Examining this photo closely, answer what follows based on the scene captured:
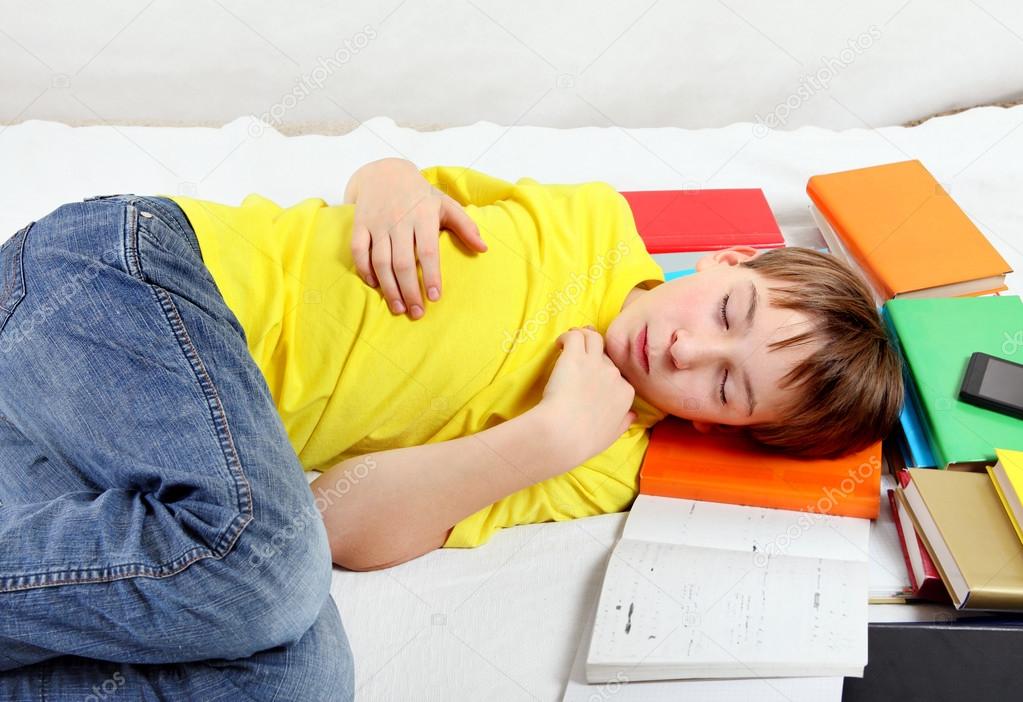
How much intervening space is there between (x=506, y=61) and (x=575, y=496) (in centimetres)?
117

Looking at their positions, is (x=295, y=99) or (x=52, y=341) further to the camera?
(x=295, y=99)

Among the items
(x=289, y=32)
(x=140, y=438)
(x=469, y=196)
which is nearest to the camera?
(x=140, y=438)

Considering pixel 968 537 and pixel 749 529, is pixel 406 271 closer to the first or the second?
pixel 749 529

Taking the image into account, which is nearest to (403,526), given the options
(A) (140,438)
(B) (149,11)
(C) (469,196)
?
(A) (140,438)

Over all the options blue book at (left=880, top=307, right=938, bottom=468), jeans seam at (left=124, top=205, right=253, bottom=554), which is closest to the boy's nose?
blue book at (left=880, top=307, right=938, bottom=468)

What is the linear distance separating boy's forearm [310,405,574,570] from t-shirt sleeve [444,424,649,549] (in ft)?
0.24

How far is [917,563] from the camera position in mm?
1050

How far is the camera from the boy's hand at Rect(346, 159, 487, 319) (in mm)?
1130

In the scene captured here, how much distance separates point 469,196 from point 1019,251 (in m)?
0.96

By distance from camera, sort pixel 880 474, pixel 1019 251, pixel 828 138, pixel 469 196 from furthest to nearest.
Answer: pixel 828 138 < pixel 1019 251 < pixel 469 196 < pixel 880 474

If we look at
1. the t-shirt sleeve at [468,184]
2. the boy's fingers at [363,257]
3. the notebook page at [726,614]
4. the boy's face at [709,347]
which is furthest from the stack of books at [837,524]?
the boy's fingers at [363,257]

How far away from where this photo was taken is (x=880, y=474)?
117 cm

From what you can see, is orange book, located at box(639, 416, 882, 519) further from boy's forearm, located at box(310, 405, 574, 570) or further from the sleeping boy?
boy's forearm, located at box(310, 405, 574, 570)

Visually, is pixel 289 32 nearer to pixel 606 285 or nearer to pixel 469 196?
pixel 469 196
